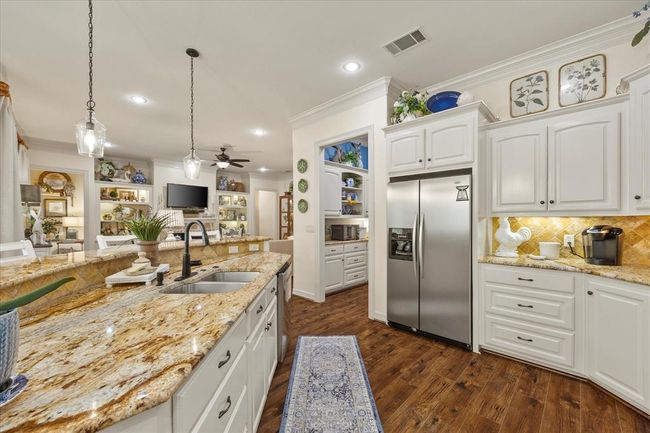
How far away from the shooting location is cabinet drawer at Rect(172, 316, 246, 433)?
0.74m

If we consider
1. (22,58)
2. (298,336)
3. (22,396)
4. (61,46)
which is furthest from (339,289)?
(22,58)

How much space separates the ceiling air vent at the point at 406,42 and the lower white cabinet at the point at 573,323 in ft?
7.04

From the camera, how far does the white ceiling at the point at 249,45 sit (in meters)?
2.06

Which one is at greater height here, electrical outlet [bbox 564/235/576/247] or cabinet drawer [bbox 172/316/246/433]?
electrical outlet [bbox 564/235/576/247]

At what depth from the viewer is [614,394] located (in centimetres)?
186

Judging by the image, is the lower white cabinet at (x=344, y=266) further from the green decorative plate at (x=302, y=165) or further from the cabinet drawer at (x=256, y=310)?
the cabinet drawer at (x=256, y=310)

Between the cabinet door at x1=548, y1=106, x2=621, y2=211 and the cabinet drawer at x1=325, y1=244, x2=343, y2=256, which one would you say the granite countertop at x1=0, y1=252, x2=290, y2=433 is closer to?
the cabinet door at x1=548, y1=106, x2=621, y2=211

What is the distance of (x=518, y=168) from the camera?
2488 millimetres

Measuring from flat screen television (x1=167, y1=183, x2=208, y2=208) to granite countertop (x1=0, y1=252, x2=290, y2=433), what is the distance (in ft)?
19.4

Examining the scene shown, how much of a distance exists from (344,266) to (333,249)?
43 centimetres

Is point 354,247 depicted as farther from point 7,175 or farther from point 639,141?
point 7,175

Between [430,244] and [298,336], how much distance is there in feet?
5.51

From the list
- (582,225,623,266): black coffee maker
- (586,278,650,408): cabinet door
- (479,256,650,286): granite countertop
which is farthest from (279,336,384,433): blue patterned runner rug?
(582,225,623,266): black coffee maker

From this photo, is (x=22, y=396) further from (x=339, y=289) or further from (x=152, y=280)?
(x=339, y=289)
